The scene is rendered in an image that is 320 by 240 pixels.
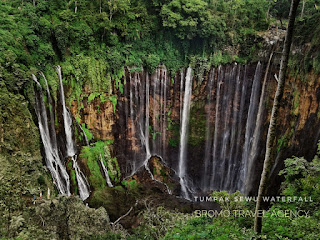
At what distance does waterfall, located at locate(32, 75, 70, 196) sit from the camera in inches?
423

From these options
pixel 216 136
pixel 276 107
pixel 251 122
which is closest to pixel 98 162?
pixel 216 136

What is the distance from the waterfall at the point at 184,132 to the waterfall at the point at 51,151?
738 centimetres

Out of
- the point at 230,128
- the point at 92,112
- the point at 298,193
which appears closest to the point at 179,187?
the point at 230,128

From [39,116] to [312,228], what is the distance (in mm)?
10751

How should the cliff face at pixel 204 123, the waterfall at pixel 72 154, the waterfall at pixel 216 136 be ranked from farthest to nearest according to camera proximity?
1. the waterfall at pixel 216 136
2. the cliff face at pixel 204 123
3. the waterfall at pixel 72 154

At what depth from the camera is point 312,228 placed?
3.84 meters

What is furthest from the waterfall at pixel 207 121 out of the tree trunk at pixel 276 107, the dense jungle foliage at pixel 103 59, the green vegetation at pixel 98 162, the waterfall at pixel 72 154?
the tree trunk at pixel 276 107

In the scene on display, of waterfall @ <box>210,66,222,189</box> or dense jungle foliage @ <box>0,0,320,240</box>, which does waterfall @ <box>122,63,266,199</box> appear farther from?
dense jungle foliage @ <box>0,0,320,240</box>

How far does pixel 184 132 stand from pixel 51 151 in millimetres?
8285

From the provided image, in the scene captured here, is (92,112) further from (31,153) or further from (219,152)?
(219,152)

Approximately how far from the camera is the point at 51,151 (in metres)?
11.2

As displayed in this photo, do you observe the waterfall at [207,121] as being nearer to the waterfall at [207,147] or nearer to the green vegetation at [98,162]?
the waterfall at [207,147]

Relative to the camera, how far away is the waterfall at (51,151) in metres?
10.7

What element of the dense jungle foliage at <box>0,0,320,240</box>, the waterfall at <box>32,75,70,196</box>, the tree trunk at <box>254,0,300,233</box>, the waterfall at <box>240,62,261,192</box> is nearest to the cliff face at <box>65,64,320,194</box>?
the waterfall at <box>240,62,261,192</box>
